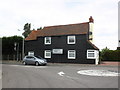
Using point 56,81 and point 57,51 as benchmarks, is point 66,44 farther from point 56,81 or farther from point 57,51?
point 56,81

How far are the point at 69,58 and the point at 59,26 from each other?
761 centimetres

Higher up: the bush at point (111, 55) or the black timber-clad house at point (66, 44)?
the black timber-clad house at point (66, 44)

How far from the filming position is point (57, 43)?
133 feet

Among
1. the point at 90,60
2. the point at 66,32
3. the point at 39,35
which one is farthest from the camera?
the point at 39,35

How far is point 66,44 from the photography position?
39312 millimetres

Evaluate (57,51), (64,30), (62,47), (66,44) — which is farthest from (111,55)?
(57,51)

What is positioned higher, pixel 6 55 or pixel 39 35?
pixel 39 35

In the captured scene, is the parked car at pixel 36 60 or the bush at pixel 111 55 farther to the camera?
the bush at pixel 111 55

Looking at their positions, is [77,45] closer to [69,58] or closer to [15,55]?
[69,58]

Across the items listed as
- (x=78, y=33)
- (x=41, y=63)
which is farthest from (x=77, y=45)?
(x=41, y=63)

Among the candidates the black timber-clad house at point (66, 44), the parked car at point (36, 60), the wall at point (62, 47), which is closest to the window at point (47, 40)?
the black timber-clad house at point (66, 44)

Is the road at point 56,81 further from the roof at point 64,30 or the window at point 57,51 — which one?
the window at point 57,51

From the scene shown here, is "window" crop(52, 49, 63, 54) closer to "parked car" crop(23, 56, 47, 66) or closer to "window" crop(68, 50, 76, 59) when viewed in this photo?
"window" crop(68, 50, 76, 59)

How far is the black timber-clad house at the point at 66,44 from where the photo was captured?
3712cm
